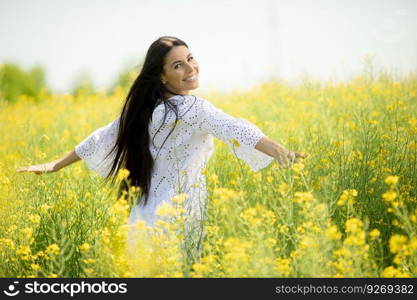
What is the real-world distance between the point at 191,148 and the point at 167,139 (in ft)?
0.49

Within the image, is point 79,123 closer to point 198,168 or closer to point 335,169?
point 198,168

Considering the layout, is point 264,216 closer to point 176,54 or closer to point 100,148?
point 176,54

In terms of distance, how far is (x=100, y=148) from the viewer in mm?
3168

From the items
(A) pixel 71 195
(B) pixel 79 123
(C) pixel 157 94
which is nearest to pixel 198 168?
(C) pixel 157 94

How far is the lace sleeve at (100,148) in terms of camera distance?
314 cm

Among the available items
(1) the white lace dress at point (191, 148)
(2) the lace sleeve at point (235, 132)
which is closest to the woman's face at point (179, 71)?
Result: (1) the white lace dress at point (191, 148)

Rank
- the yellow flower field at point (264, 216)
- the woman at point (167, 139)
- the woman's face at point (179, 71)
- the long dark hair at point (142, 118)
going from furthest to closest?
the woman's face at point (179, 71)
the long dark hair at point (142, 118)
the woman at point (167, 139)
the yellow flower field at point (264, 216)

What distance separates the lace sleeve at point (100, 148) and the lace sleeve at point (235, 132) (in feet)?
2.24

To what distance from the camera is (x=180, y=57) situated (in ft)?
9.90

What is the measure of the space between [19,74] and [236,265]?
34.3m

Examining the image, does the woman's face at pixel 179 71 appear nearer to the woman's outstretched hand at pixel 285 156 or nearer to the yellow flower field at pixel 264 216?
the yellow flower field at pixel 264 216

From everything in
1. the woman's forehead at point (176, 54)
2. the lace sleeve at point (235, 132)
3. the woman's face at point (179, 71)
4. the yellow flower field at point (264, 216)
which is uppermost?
the woman's forehead at point (176, 54)

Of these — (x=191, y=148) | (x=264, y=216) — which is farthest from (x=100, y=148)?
(x=264, y=216)

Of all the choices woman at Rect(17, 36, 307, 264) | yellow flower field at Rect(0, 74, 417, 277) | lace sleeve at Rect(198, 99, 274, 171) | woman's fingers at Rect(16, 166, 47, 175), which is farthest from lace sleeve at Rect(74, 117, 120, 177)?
lace sleeve at Rect(198, 99, 274, 171)
